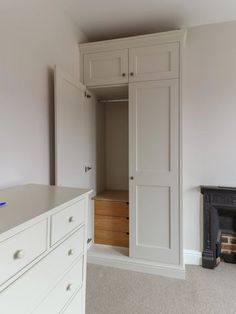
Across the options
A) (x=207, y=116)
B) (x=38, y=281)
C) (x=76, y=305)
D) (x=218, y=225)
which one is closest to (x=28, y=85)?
(x=38, y=281)

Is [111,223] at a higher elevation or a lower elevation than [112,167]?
lower

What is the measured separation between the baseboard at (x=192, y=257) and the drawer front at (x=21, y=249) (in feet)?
6.58

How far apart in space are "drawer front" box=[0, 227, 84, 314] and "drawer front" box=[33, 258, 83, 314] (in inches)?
1.7

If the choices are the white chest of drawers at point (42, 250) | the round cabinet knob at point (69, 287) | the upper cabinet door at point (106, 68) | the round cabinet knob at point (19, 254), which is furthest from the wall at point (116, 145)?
the round cabinet knob at point (19, 254)

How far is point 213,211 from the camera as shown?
241 centimetres

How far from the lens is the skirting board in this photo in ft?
7.26

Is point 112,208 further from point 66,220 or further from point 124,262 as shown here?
point 66,220

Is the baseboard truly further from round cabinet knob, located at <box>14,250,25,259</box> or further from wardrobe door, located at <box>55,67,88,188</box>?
round cabinet knob, located at <box>14,250,25,259</box>

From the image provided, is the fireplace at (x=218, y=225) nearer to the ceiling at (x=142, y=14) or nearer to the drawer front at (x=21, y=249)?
the ceiling at (x=142, y=14)

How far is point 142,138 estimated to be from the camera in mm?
2334

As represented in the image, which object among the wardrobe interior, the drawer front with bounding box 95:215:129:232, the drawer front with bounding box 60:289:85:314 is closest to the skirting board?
the wardrobe interior

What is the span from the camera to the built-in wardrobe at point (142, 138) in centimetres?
221

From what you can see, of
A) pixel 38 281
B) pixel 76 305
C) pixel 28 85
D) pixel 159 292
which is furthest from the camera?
pixel 159 292

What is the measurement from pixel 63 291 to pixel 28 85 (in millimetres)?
1423
